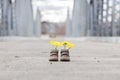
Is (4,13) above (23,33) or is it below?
above

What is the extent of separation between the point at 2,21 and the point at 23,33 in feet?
12.8

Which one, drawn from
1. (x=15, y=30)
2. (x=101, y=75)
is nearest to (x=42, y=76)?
(x=101, y=75)

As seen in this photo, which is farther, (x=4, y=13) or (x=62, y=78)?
(x=4, y=13)

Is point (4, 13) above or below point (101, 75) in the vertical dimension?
above

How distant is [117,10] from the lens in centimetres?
3481

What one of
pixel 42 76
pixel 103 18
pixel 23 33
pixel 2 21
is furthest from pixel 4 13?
pixel 42 76

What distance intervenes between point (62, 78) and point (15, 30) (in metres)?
45.5

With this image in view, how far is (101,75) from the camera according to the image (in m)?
4.71

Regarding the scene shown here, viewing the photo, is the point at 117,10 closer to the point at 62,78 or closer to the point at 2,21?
the point at 2,21

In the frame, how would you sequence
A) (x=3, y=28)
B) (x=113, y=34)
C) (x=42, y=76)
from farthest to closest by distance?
(x=3, y=28) → (x=113, y=34) → (x=42, y=76)

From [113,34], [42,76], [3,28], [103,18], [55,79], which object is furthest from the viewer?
[3,28]

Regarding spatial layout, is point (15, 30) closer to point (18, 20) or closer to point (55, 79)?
point (18, 20)

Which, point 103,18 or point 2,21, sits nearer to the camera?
point 103,18

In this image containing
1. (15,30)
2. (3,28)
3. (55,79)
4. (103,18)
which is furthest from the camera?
(15,30)
